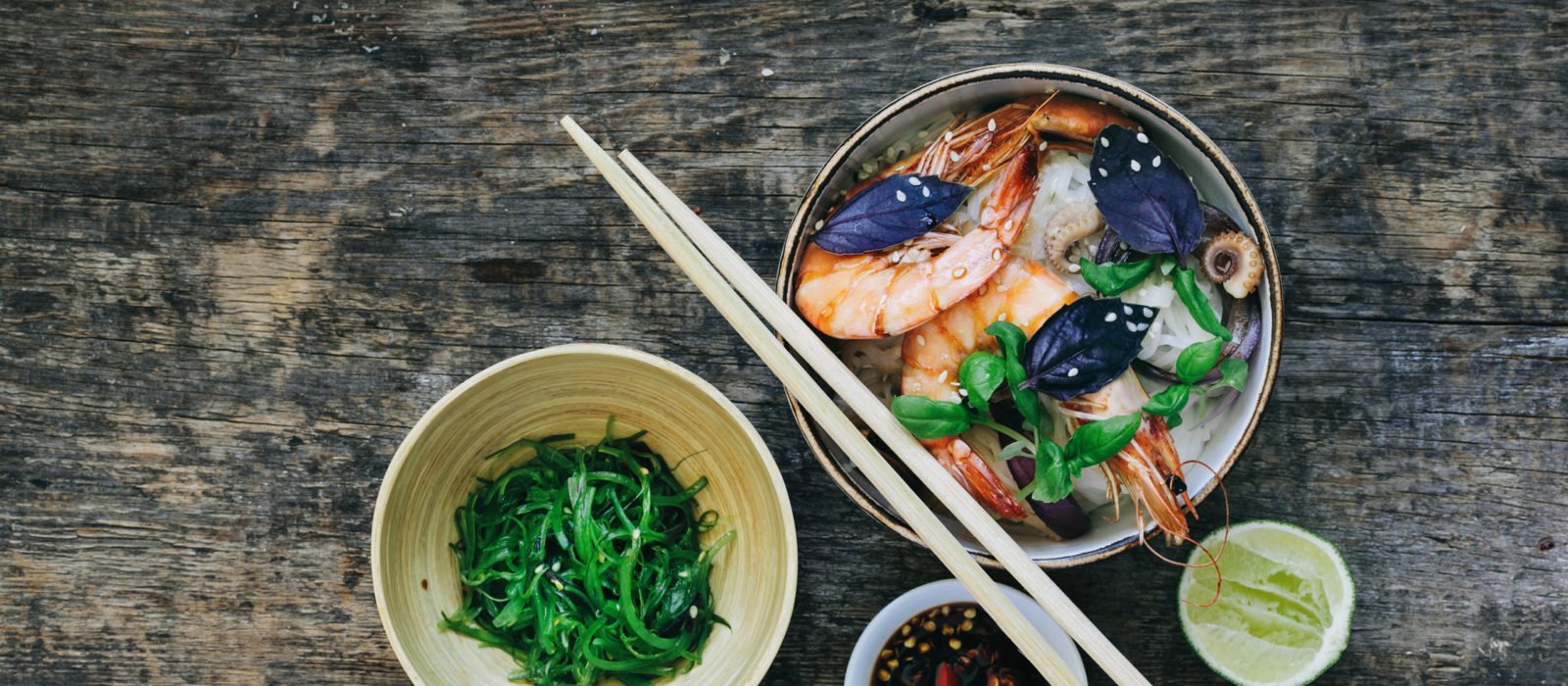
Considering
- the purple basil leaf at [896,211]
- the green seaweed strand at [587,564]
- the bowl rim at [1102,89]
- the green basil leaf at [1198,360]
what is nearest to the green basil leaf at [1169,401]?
the green basil leaf at [1198,360]

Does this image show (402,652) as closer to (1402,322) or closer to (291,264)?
(291,264)

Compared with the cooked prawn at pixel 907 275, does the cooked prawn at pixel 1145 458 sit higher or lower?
lower

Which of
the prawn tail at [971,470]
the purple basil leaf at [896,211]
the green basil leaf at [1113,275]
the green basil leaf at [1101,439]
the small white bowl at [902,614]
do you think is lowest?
the small white bowl at [902,614]

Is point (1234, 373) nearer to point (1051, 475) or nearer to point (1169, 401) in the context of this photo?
point (1169, 401)

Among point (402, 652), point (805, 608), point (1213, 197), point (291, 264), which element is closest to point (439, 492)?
point (402, 652)

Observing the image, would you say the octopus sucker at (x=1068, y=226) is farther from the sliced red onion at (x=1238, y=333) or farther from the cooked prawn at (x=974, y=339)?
the sliced red onion at (x=1238, y=333)

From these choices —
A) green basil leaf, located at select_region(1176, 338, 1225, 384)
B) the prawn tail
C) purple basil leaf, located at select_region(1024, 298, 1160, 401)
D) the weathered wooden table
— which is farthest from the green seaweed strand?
green basil leaf, located at select_region(1176, 338, 1225, 384)
